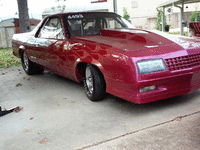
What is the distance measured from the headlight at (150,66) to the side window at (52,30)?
189cm

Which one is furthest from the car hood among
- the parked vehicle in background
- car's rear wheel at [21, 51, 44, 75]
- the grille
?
the parked vehicle in background

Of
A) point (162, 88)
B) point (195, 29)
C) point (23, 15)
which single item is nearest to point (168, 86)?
point (162, 88)

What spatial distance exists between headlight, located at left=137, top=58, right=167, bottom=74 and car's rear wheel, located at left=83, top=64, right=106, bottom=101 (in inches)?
32.7

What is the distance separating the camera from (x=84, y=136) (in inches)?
107

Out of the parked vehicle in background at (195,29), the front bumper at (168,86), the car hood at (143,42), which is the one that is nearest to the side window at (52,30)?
the car hood at (143,42)

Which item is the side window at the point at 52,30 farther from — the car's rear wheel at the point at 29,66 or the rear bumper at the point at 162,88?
the rear bumper at the point at 162,88

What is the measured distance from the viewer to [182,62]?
3.10m

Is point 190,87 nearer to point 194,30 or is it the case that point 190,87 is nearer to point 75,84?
point 75,84

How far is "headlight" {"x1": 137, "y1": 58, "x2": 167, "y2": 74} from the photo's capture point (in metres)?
2.89

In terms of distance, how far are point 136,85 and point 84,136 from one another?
865mm

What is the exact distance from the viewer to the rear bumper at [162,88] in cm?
294

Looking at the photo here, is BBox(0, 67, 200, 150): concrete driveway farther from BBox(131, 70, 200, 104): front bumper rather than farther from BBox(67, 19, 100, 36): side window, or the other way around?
BBox(67, 19, 100, 36): side window

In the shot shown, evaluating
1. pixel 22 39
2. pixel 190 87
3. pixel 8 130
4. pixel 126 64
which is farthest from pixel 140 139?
pixel 22 39

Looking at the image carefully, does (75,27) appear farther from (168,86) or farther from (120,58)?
(168,86)
